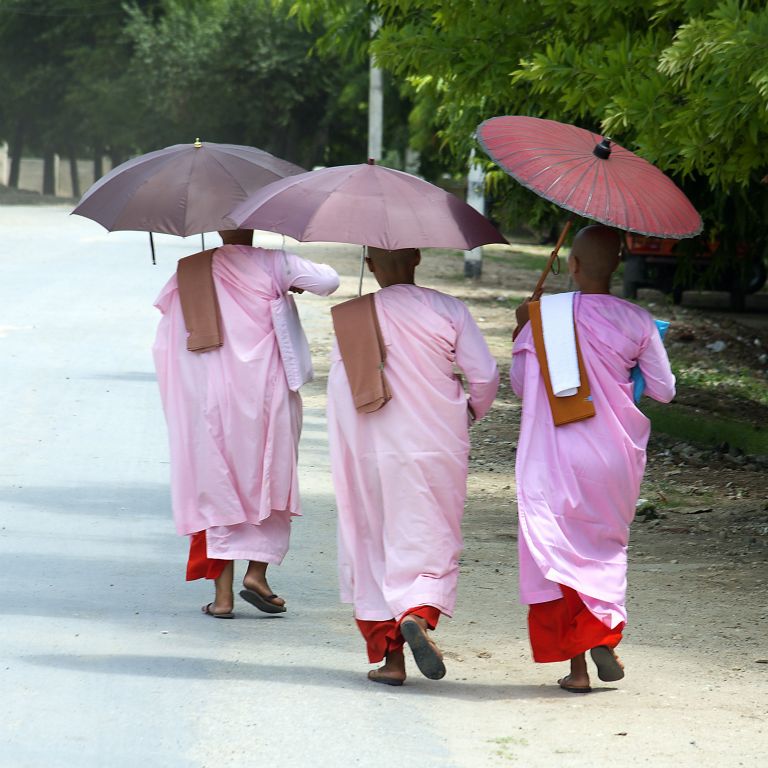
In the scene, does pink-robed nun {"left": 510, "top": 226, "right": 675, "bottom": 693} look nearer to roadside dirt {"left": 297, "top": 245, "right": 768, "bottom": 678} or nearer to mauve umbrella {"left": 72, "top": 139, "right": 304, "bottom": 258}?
roadside dirt {"left": 297, "top": 245, "right": 768, "bottom": 678}

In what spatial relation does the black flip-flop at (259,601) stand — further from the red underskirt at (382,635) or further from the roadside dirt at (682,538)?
the red underskirt at (382,635)

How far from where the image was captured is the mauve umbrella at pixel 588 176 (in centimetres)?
493

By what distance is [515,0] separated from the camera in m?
8.58

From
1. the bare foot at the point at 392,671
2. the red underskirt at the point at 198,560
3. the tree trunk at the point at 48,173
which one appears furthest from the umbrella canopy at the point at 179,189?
the tree trunk at the point at 48,173

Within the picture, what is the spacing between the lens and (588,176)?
5055 mm

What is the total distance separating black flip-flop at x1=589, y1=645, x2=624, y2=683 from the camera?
5.05m

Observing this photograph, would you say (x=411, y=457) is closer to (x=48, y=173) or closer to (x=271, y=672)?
(x=271, y=672)

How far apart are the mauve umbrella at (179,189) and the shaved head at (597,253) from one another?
1493mm

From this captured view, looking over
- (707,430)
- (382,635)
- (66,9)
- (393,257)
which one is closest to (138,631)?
(382,635)

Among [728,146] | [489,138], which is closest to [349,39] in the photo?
[728,146]

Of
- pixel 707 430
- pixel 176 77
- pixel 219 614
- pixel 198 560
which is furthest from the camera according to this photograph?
pixel 176 77

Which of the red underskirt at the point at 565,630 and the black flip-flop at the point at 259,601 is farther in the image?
the black flip-flop at the point at 259,601

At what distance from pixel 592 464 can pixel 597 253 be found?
73 centimetres

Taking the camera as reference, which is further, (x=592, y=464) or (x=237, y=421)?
(x=237, y=421)
